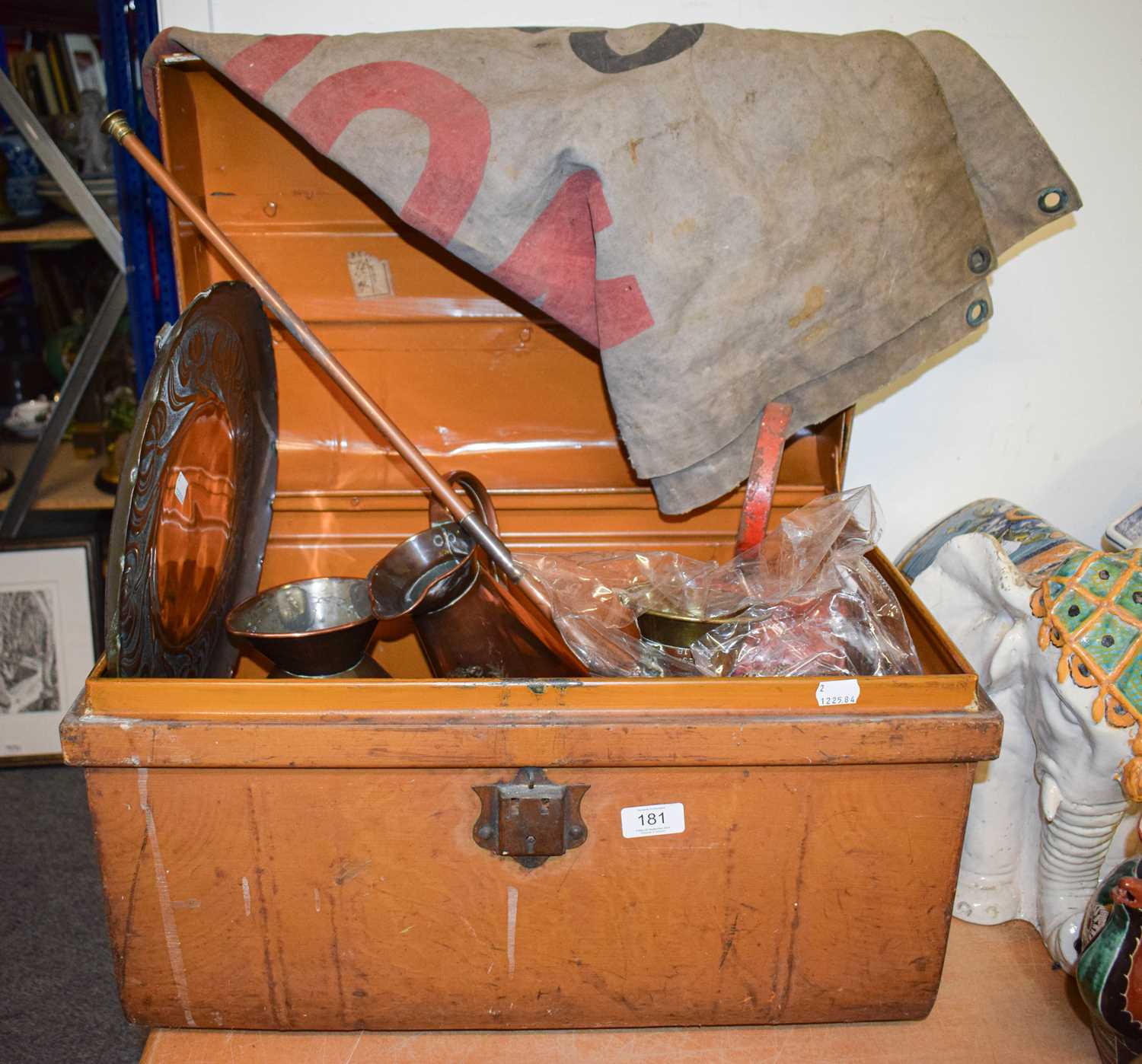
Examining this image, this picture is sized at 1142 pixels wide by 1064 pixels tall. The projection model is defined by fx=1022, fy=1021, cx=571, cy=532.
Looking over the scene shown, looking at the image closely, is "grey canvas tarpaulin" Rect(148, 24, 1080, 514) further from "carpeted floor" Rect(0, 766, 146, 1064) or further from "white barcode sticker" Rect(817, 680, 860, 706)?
"carpeted floor" Rect(0, 766, 146, 1064)

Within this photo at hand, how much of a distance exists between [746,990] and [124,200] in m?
1.79

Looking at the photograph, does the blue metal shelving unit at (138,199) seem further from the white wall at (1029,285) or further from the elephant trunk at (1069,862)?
the elephant trunk at (1069,862)

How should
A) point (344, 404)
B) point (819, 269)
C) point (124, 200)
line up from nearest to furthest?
point (819, 269)
point (344, 404)
point (124, 200)

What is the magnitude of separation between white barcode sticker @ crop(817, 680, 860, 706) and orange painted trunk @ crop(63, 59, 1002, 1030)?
0.03 ft

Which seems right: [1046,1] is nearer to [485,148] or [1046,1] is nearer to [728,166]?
[728,166]

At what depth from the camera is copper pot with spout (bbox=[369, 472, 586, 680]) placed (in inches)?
52.8

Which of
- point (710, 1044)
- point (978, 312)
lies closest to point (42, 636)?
point (710, 1044)

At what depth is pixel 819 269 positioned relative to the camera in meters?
1.28

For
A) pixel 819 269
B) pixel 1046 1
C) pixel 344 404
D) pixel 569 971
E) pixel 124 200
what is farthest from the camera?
pixel 124 200

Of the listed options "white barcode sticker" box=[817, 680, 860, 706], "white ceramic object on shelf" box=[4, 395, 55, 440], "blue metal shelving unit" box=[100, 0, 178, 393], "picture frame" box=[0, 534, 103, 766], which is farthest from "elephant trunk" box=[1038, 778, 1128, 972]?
"white ceramic object on shelf" box=[4, 395, 55, 440]

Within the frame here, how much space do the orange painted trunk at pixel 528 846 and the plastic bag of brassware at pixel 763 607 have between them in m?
0.09

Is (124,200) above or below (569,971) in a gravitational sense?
above

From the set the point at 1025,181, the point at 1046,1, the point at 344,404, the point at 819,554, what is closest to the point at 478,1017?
the point at 819,554

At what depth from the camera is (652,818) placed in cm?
110
